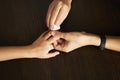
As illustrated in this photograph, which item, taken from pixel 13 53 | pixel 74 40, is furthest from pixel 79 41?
pixel 13 53

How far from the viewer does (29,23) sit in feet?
3.33

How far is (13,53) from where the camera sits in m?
0.93

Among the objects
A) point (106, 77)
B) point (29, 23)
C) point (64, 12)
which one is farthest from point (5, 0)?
point (106, 77)

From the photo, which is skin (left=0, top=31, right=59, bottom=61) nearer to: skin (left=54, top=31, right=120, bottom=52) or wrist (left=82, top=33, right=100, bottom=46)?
skin (left=54, top=31, right=120, bottom=52)

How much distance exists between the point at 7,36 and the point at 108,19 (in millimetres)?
479

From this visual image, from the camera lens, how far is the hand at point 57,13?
959 millimetres

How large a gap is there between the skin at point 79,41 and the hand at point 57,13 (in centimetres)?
5

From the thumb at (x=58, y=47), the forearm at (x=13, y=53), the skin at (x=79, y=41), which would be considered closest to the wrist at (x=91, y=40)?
the skin at (x=79, y=41)

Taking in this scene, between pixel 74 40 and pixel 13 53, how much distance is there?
0.88 feet

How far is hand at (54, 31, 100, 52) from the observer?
3.11ft

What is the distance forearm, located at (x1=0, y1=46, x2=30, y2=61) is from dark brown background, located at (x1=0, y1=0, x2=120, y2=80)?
0.02m

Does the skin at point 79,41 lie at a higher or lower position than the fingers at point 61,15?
lower

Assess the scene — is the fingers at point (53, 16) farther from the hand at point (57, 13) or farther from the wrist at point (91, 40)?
the wrist at point (91, 40)

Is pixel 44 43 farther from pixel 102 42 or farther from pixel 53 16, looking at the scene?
pixel 102 42
